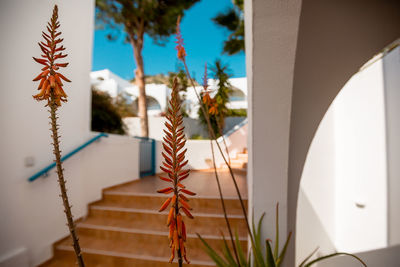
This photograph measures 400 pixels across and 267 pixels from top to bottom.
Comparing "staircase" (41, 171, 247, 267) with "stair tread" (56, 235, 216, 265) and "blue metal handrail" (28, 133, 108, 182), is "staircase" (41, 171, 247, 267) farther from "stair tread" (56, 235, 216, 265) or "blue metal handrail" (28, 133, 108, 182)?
"blue metal handrail" (28, 133, 108, 182)

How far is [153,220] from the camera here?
247cm

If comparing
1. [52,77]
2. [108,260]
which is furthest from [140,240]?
[52,77]

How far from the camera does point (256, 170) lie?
4.22ft

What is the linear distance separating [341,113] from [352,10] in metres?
2.68

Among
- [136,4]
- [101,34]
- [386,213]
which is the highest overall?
[136,4]

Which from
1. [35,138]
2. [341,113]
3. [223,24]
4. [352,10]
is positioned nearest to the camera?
[352,10]

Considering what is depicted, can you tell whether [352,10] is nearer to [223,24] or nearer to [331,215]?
[331,215]

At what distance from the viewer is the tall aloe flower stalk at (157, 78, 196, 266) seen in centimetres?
37

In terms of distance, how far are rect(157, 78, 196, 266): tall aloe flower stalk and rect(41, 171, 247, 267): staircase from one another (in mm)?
1235

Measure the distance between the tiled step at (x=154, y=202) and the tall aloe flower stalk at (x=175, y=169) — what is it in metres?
2.23

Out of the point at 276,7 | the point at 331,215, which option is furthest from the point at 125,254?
the point at 331,215

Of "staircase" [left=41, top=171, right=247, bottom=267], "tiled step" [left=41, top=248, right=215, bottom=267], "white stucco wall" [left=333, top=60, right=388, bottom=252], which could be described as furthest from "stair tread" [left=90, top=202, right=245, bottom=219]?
"white stucco wall" [left=333, top=60, right=388, bottom=252]

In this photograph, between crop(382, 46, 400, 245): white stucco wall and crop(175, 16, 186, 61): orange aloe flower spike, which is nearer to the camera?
crop(175, 16, 186, 61): orange aloe flower spike

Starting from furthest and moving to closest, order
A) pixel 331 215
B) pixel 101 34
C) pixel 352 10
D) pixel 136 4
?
pixel 101 34 < pixel 136 4 < pixel 331 215 < pixel 352 10
